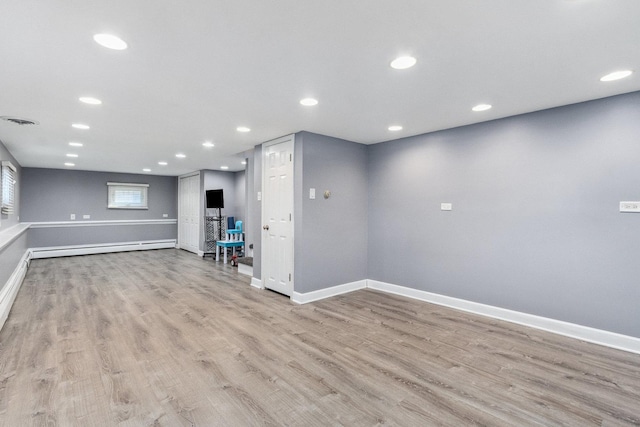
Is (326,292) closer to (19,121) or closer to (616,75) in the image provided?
(616,75)

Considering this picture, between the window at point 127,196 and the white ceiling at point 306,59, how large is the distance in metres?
5.56

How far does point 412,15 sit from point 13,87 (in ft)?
11.0

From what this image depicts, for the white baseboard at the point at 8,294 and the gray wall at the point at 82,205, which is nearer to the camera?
the white baseboard at the point at 8,294

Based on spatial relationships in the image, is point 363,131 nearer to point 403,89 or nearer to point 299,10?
point 403,89

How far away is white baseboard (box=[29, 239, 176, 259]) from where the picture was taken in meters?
7.94

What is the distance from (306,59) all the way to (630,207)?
3.23 m

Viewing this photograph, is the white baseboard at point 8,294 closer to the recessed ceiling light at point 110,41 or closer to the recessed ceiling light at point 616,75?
the recessed ceiling light at point 110,41

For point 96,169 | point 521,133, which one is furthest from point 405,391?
point 96,169

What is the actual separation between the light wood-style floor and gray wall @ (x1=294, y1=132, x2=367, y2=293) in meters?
0.56

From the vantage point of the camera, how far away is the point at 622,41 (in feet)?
6.40

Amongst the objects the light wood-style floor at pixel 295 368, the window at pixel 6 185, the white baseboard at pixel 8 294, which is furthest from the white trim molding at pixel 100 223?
the light wood-style floor at pixel 295 368

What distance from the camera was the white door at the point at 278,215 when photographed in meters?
4.42

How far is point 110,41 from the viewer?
76.2 inches

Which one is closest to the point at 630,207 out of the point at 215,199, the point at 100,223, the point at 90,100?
the point at 90,100
